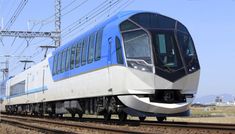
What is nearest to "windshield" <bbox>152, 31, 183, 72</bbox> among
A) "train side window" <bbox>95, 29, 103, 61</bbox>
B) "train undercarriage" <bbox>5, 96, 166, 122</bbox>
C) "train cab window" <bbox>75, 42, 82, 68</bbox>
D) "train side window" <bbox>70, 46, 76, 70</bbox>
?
"train undercarriage" <bbox>5, 96, 166, 122</bbox>

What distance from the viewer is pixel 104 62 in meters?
15.7

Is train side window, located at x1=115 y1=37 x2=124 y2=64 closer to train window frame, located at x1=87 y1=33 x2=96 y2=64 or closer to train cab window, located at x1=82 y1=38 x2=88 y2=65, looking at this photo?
train window frame, located at x1=87 y1=33 x2=96 y2=64

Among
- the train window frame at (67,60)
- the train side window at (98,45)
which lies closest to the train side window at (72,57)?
the train window frame at (67,60)

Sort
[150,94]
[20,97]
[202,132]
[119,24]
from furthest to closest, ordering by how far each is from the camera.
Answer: [20,97], [119,24], [150,94], [202,132]

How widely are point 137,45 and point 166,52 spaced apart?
979 millimetres

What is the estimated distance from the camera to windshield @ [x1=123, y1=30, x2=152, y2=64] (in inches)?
559

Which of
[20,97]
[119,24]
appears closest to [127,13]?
[119,24]

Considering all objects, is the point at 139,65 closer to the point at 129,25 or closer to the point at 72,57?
the point at 129,25

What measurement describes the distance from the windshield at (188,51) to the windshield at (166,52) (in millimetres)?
320

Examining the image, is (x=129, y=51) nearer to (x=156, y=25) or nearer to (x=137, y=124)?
(x=156, y=25)

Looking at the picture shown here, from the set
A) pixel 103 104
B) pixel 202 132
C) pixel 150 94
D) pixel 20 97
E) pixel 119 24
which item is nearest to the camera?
pixel 202 132

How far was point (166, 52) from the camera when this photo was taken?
14.4m

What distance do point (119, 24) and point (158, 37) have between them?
4.59 feet

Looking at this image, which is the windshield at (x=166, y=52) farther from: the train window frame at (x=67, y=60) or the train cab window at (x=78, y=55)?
the train window frame at (x=67, y=60)
